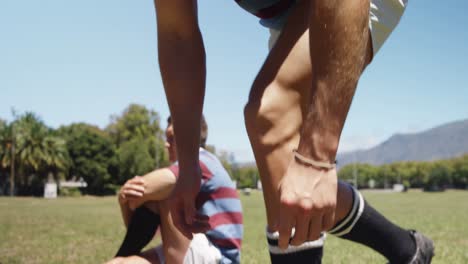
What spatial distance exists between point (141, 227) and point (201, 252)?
38 centimetres

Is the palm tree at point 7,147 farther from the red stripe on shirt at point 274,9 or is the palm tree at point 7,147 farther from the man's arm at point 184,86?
the red stripe on shirt at point 274,9

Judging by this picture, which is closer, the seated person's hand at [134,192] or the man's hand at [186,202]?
the man's hand at [186,202]

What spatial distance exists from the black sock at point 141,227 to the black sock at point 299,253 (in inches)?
50.6

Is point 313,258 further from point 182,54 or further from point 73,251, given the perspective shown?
point 73,251

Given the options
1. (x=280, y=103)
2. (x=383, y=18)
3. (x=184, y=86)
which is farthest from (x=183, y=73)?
(x=383, y=18)

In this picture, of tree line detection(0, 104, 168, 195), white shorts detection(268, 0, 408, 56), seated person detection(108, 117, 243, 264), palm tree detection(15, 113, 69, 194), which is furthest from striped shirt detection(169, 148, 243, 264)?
palm tree detection(15, 113, 69, 194)

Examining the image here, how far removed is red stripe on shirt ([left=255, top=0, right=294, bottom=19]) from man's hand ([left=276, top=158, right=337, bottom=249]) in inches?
30.2

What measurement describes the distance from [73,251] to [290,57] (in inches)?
199

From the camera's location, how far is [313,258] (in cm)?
156

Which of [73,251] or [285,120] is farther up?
[285,120]

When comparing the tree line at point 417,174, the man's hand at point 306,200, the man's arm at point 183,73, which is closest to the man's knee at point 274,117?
the man's hand at point 306,200

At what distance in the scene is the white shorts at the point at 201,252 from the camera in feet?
8.48

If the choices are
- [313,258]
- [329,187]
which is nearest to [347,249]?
[313,258]

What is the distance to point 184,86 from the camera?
1.90 m
